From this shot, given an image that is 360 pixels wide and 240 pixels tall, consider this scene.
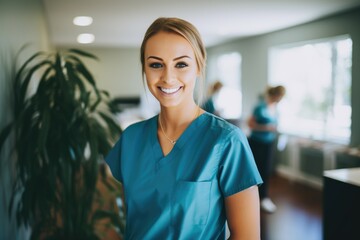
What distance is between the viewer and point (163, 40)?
2.95ft

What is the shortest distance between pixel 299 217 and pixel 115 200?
7.48 ft

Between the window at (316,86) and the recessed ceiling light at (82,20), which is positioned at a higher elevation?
the recessed ceiling light at (82,20)

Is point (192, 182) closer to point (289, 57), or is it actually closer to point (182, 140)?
point (182, 140)

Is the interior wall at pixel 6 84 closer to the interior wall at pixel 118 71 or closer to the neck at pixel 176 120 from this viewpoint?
the neck at pixel 176 120

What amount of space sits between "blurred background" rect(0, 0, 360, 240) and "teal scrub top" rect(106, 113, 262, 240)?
132 centimetres

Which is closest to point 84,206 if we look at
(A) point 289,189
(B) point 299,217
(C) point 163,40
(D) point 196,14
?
(C) point 163,40

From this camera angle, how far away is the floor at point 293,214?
338 cm

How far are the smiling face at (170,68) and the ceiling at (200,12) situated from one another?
9.34ft

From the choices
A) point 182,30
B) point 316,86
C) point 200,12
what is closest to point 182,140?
point 182,30

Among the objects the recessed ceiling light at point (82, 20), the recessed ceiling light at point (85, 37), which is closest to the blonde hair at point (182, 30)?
the recessed ceiling light at point (82, 20)

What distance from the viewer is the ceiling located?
12.1ft

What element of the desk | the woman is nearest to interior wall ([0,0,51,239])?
the desk

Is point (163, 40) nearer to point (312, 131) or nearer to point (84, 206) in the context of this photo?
point (84, 206)

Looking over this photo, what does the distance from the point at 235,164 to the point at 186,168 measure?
127 millimetres
